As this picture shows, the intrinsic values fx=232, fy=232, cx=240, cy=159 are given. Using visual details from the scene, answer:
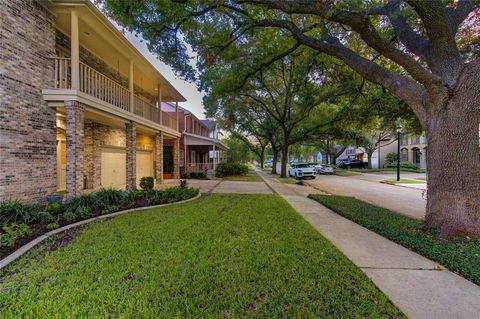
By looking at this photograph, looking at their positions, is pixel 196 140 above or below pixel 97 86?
below

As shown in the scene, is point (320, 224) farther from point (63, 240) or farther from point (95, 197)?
point (95, 197)

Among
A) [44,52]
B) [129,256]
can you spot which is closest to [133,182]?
[44,52]

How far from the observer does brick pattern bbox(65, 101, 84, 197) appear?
7152 mm

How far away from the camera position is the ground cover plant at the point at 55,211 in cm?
459

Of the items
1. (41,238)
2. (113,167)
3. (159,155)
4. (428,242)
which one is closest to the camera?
(428,242)

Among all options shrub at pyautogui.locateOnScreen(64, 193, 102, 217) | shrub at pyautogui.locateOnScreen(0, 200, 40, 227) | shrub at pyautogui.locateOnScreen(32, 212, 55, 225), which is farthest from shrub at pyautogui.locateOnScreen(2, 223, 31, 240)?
shrub at pyautogui.locateOnScreen(64, 193, 102, 217)

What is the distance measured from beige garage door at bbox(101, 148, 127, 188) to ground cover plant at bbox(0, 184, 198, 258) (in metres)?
4.36

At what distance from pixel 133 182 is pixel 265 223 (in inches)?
286

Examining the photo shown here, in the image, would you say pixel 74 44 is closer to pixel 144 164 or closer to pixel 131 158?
pixel 131 158

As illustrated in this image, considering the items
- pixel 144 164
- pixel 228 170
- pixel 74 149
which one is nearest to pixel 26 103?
pixel 74 149

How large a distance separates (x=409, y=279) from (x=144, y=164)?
1472 centimetres

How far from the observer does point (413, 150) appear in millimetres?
37125

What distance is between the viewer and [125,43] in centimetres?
953

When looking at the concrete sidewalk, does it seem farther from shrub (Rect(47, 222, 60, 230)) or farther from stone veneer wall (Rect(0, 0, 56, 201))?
stone veneer wall (Rect(0, 0, 56, 201))
